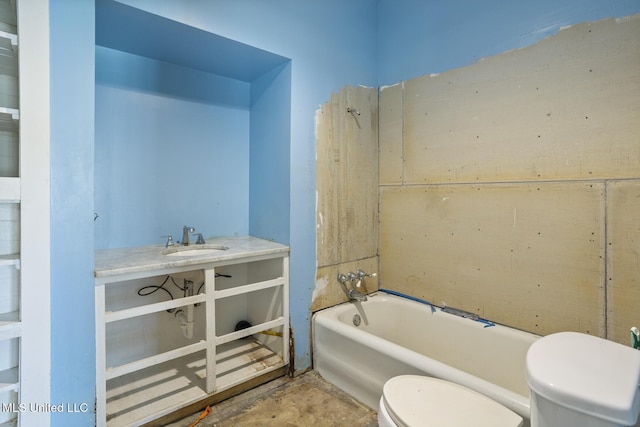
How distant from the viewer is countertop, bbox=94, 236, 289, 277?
145 centimetres

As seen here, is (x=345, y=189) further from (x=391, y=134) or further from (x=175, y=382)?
(x=175, y=382)

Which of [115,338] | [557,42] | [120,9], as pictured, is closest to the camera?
[120,9]

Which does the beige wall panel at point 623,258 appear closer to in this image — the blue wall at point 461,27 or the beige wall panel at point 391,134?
the blue wall at point 461,27

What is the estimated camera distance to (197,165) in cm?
221

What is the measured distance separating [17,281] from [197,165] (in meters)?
1.18

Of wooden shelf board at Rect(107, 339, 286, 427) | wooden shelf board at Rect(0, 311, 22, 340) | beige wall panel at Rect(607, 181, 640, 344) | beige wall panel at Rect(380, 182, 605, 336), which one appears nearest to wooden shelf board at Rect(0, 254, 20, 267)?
wooden shelf board at Rect(0, 311, 22, 340)

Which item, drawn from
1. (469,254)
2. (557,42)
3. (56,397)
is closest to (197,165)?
(56,397)

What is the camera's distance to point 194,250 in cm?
198

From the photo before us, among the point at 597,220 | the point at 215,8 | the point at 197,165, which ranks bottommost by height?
the point at 597,220

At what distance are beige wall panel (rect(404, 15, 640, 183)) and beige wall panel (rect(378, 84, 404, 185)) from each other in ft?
0.42

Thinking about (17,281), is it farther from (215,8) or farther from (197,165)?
(215,8)

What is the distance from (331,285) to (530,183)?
137 centimetres

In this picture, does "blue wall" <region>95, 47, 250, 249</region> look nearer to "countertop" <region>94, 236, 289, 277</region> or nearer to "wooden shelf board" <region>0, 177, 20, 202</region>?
"countertop" <region>94, 236, 289, 277</region>

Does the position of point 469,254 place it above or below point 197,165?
below
